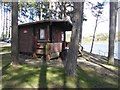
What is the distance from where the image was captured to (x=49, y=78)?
9445 millimetres

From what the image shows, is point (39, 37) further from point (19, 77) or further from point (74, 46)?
point (19, 77)

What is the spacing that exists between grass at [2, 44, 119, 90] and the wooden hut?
3958 millimetres

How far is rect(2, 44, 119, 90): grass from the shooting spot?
876cm

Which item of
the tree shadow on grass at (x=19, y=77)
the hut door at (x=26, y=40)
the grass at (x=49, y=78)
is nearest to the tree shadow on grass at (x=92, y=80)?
the grass at (x=49, y=78)

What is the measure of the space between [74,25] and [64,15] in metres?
20.0

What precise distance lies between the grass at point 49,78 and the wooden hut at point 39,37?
13.0ft

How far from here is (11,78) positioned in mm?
9367

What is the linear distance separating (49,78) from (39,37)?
269 inches

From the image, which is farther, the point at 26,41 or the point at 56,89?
the point at 26,41

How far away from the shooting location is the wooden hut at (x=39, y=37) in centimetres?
1516

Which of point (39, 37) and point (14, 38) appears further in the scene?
point (39, 37)

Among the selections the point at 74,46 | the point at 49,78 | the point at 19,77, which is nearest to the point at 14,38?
the point at 19,77

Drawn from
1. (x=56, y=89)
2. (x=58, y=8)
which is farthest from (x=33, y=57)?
(x=58, y=8)

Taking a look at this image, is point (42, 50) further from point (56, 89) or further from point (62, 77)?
point (56, 89)
